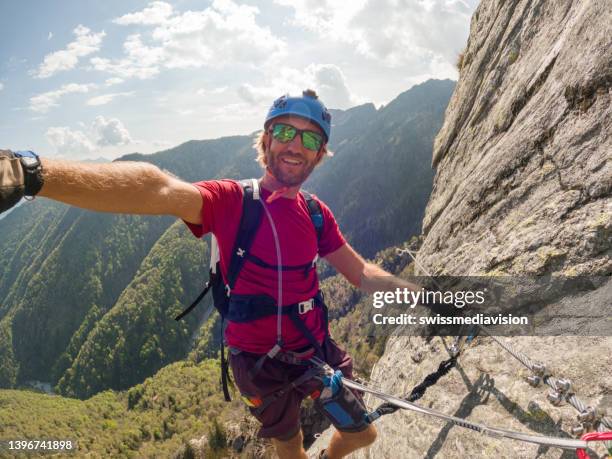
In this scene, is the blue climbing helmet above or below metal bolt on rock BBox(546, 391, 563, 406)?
above

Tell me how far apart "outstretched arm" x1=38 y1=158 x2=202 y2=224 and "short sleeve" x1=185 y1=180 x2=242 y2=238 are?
217 mm

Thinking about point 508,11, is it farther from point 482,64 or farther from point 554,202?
point 554,202

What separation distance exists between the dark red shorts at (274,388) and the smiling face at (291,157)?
2.25m

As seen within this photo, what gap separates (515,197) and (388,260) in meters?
155

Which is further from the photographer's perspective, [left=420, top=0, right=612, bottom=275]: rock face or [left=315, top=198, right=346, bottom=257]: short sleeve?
[left=315, top=198, right=346, bottom=257]: short sleeve

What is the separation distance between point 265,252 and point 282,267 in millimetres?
279

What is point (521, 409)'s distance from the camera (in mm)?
3496

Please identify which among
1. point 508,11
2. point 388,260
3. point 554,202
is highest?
point 508,11

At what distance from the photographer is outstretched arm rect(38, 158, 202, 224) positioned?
2.49 m

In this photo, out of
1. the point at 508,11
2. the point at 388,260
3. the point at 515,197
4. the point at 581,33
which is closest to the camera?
Result: the point at 581,33

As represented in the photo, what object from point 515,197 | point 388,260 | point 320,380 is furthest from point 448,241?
point 388,260

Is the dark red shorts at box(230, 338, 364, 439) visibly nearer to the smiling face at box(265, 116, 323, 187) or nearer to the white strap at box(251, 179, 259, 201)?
the white strap at box(251, 179, 259, 201)

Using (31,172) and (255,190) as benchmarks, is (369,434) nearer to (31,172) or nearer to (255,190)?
(255,190)

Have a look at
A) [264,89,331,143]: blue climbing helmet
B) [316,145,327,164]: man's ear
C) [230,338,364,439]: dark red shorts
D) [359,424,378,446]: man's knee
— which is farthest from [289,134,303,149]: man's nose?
[359,424,378,446]: man's knee
